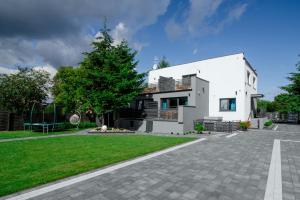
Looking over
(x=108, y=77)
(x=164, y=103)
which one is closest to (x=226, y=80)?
(x=164, y=103)

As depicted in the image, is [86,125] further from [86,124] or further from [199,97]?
[199,97]

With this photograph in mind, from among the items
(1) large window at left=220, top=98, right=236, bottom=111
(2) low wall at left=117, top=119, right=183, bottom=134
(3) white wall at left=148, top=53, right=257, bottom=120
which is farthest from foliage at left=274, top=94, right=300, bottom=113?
(2) low wall at left=117, top=119, right=183, bottom=134

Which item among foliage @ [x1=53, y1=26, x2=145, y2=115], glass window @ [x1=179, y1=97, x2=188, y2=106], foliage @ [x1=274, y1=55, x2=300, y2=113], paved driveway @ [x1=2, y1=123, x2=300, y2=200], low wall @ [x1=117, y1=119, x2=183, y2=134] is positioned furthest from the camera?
foliage @ [x1=274, y1=55, x2=300, y2=113]

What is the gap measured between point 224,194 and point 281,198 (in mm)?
1176

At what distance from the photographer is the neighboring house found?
63.0 feet

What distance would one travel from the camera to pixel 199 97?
20172 mm

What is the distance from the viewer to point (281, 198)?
13.4ft

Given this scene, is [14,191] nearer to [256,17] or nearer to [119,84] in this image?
[119,84]

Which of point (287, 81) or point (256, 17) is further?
point (287, 81)

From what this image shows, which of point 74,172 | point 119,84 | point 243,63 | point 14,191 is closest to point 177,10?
point 119,84

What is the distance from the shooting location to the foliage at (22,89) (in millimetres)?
24750

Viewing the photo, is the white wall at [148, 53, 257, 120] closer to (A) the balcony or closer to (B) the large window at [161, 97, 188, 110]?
(B) the large window at [161, 97, 188, 110]

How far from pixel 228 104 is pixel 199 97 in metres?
4.08

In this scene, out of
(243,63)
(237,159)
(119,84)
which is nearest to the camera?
(237,159)
